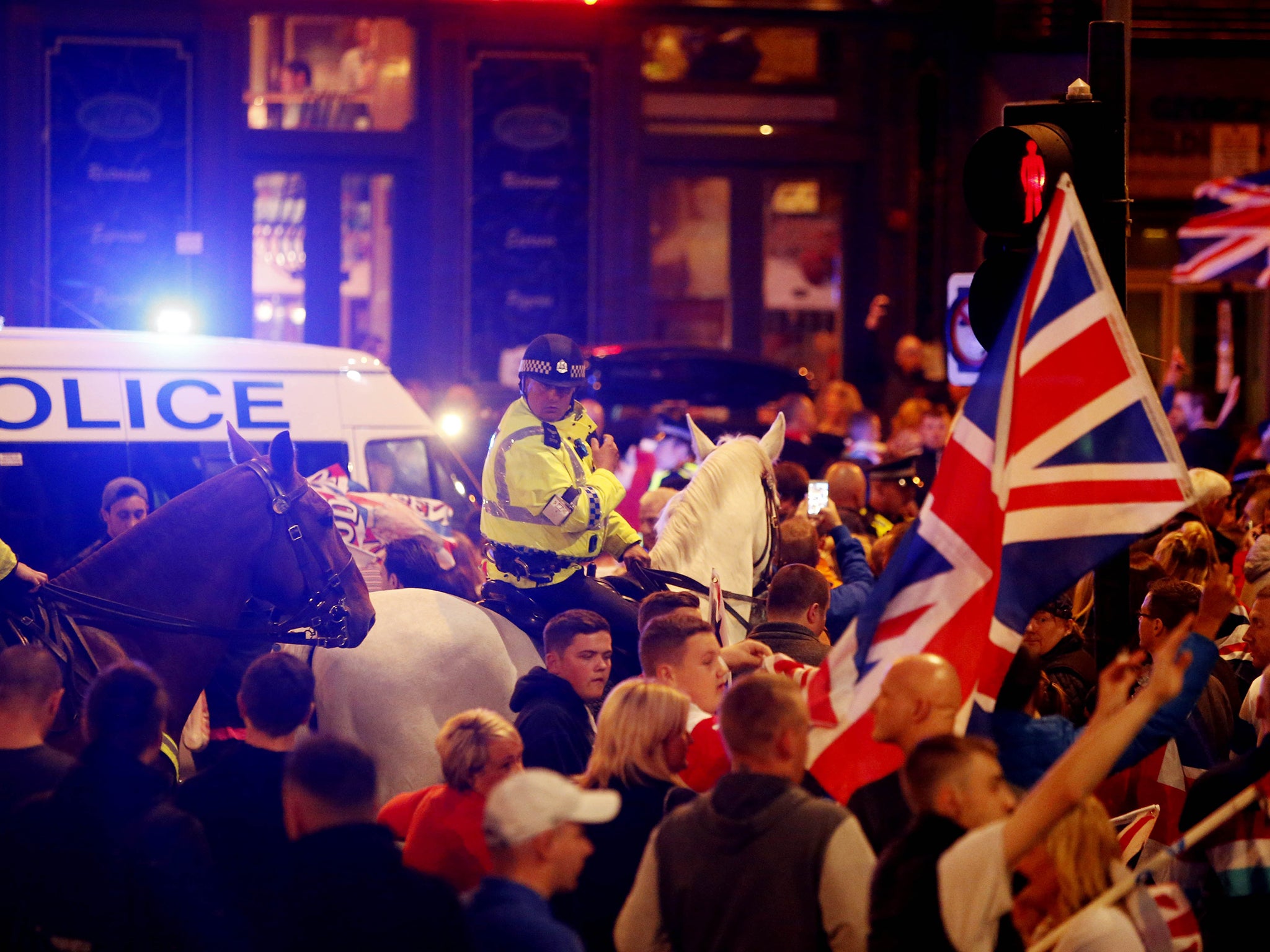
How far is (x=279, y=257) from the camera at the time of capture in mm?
17953

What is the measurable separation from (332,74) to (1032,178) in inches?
537

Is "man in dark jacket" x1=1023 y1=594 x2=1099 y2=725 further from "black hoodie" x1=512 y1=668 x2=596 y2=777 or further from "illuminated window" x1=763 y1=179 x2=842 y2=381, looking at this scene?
"illuminated window" x1=763 y1=179 x2=842 y2=381

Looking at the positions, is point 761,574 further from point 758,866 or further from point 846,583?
point 758,866

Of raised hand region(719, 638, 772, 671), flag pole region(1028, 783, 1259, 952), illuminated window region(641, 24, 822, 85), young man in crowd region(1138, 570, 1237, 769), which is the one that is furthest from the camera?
illuminated window region(641, 24, 822, 85)

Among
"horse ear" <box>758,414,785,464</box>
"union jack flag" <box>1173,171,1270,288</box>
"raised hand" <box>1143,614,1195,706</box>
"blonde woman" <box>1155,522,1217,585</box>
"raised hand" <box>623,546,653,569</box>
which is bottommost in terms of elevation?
"blonde woman" <box>1155,522,1217,585</box>

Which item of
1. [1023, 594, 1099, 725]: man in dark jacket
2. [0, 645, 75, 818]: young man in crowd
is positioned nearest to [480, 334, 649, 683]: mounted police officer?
[1023, 594, 1099, 725]: man in dark jacket

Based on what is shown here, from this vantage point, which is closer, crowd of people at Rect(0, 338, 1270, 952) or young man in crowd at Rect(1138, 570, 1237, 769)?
crowd of people at Rect(0, 338, 1270, 952)

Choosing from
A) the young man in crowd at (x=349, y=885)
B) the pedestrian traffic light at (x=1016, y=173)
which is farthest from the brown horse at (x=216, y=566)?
the pedestrian traffic light at (x=1016, y=173)

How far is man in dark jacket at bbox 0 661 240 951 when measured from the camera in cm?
430

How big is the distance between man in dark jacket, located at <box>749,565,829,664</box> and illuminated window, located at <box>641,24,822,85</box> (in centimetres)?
1281

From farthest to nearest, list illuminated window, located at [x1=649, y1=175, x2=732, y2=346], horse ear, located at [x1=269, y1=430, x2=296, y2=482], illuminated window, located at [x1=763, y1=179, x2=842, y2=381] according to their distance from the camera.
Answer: illuminated window, located at [x1=763, y1=179, x2=842, y2=381] → illuminated window, located at [x1=649, y1=175, x2=732, y2=346] → horse ear, located at [x1=269, y1=430, x2=296, y2=482]

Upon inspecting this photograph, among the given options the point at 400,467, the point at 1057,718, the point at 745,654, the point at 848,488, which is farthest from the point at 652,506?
the point at 1057,718

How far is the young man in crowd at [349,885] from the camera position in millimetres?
3785

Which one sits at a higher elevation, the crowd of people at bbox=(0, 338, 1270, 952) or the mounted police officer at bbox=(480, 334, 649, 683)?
the mounted police officer at bbox=(480, 334, 649, 683)
